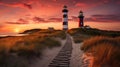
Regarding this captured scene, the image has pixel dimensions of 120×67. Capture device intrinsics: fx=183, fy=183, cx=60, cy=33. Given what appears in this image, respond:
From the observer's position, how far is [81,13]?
207ft

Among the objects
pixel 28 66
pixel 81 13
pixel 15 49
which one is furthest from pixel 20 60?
pixel 81 13

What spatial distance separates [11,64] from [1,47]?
1948 millimetres

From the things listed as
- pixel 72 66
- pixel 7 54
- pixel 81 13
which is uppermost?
pixel 81 13

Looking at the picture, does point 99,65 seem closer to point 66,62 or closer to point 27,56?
point 66,62

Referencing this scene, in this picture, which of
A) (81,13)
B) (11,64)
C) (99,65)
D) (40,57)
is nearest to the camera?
(99,65)

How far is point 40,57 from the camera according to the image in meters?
12.9

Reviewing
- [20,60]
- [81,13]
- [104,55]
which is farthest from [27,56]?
[81,13]

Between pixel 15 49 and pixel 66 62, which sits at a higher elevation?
pixel 15 49

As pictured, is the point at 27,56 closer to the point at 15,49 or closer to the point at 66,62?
the point at 15,49

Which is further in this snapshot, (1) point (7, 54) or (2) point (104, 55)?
(1) point (7, 54)

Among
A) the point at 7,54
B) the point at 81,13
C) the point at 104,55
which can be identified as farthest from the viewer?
the point at 81,13

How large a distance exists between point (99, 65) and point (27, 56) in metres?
5.02

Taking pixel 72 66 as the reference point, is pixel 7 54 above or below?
above

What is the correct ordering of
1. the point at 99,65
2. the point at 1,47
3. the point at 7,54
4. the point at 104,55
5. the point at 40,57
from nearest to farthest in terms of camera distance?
1. the point at 99,65
2. the point at 104,55
3. the point at 7,54
4. the point at 1,47
5. the point at 40,57
